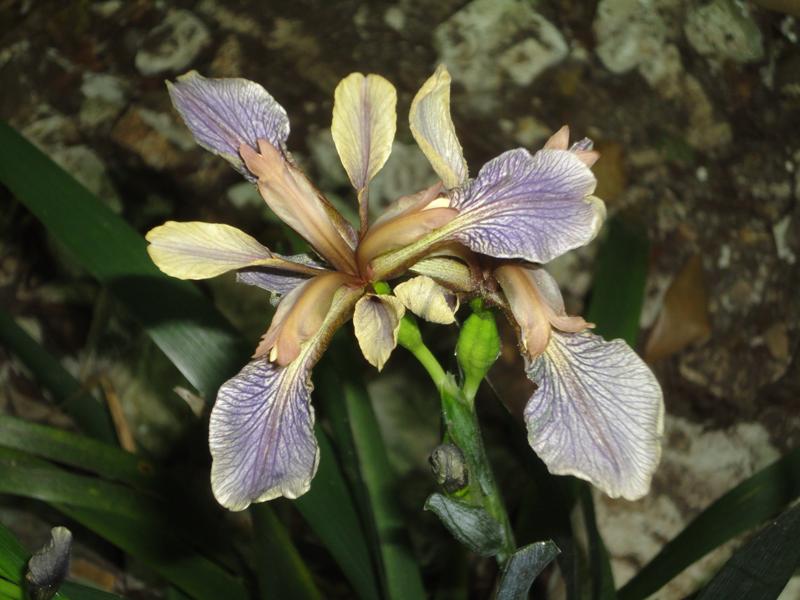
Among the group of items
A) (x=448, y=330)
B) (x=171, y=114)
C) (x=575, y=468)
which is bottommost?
(x=448, y=330)

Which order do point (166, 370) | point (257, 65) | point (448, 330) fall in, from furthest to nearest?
point (257, 65) → point (166, 370) → point (448, 330)

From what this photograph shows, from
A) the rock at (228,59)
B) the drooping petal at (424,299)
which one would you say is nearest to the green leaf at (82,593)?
the drooping petal at (424,299)

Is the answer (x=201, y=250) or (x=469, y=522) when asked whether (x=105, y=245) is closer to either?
(x=201, y=250)

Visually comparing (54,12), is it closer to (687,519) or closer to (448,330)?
(448,330)

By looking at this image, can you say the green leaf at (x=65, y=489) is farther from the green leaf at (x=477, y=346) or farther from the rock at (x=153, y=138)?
the rock at (x=153, y=138)

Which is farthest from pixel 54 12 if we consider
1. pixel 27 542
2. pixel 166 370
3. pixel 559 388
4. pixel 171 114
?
pixel 559 388

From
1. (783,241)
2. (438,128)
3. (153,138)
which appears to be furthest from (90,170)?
(783,241)
